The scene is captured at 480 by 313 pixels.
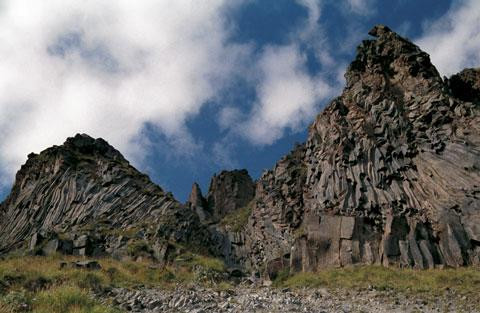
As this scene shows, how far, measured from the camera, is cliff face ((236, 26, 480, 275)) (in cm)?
3506

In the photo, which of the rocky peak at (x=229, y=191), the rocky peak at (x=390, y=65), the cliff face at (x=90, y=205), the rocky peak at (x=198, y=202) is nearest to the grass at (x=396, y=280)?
the cliff face at (x=90, y=205)

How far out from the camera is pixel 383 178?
42594 mm

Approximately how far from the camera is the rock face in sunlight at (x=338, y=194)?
36000 mm

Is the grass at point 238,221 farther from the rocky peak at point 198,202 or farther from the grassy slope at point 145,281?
the rocky peak at point 198,202

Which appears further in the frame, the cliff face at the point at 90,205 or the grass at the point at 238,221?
the grass at the point at 238,221

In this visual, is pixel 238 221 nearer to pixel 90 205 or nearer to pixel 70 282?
pixel 90 205

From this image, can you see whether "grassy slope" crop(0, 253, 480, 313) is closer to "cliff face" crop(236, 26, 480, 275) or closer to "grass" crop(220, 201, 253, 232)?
"cliff face" crop(236, 26, 480, 275)

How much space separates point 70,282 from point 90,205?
33.2m

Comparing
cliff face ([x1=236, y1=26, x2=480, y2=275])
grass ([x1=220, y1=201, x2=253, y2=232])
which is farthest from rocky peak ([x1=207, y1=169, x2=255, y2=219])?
cliff face ([x1=236, y1=26, x2=480, y2=275])

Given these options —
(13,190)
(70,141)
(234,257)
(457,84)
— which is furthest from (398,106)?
(13,190)

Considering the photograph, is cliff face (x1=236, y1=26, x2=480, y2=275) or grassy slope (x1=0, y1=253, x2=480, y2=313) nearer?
grassy slope (x1=0, y1=253, x2=480, y2=313)

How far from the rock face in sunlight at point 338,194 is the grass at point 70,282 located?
6810 millimetres

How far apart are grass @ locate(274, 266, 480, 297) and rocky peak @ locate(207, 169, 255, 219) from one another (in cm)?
6249

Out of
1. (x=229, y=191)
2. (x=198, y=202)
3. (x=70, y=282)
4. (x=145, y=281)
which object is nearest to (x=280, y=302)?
(x=70, y=282)
